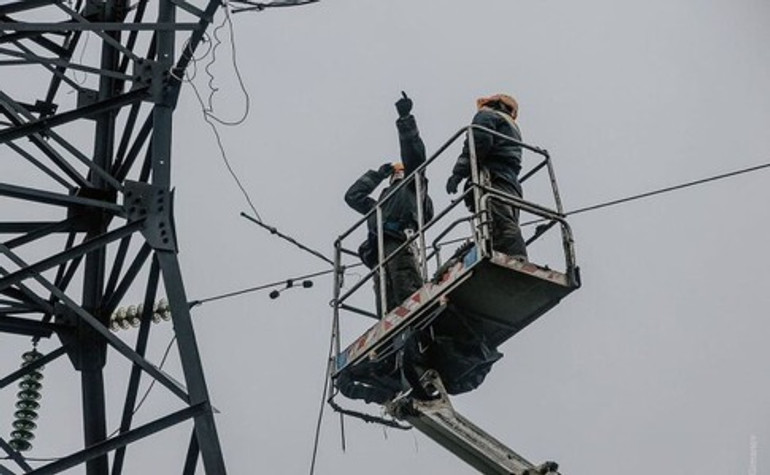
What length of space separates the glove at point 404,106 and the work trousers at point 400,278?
48.9 inches

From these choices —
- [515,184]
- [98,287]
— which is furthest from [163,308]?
[515,184]

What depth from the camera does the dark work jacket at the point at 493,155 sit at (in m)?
12.5

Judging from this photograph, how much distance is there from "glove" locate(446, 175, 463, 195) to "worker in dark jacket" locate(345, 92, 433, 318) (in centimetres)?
26

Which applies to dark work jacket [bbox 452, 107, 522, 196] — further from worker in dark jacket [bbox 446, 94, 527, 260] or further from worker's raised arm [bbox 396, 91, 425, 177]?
worker's raised arm [bbox 396, 91, 425, 177]

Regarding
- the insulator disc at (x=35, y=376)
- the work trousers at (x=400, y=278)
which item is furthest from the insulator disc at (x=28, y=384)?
the work trousers at (x=400, y=278)

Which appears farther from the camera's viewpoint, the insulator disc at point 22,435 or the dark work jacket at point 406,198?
the dark work jacket at point 406,198

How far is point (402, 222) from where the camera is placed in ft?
44.4

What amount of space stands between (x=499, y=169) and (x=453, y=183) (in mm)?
454

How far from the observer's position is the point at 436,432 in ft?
35.1

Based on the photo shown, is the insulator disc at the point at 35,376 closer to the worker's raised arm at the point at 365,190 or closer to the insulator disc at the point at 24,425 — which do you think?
the insulator disc at the point at 24,425

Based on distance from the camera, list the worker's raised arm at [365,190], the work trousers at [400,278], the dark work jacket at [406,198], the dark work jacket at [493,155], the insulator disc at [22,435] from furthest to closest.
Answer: the worker's raised arm at [365,190] < the dark work jacket at [406,198] < the work trousers at [400,278] < the insulator disc at [22,435] < the dark work jacket at [493,155]

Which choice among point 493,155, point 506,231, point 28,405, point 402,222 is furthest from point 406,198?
point 28,405

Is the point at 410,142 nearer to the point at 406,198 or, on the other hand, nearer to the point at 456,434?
the point at 406,198

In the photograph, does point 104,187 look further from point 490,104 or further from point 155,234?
point 490,104
